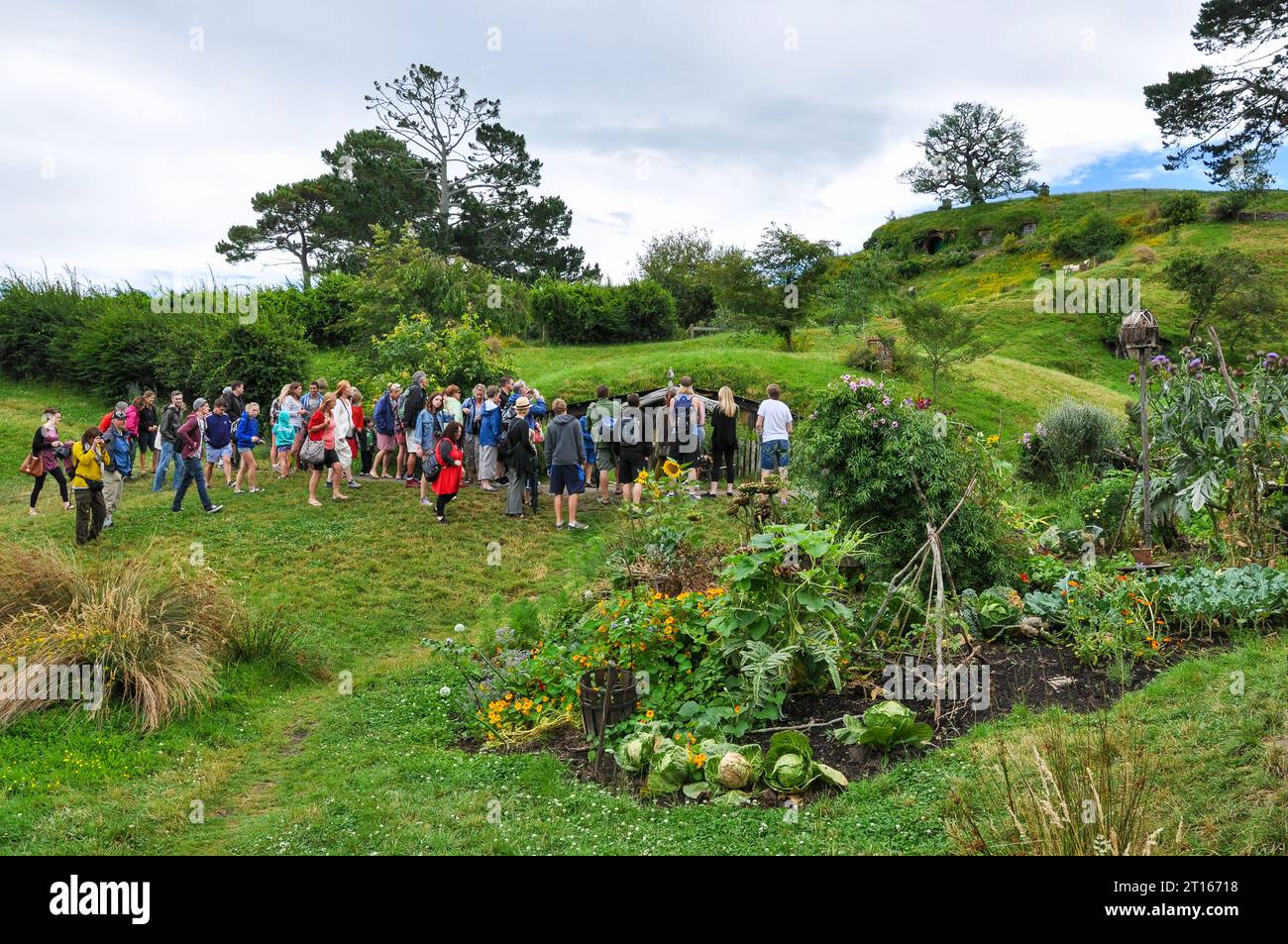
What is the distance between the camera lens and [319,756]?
251 inches

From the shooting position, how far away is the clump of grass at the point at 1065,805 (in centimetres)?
355

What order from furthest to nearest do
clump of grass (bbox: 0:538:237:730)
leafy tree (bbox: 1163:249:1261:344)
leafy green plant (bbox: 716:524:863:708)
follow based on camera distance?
leafy tree (bbox: 1163:249:1261:344), clump of grass (bbox: 0:538:237:730), leafy green plant (bbox: 716:524:863:708)

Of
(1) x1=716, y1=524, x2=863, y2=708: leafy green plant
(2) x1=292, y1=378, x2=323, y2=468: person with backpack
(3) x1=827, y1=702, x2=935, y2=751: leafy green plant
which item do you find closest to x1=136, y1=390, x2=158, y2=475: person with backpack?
(2) x1=292, y1=378, x2=323, y2=468: person with backpack

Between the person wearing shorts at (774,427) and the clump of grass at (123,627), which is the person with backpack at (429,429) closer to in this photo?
the person wearing shorts at (774,427)

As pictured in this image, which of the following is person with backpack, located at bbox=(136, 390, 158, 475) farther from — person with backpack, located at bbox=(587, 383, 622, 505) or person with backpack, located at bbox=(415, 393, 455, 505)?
person with backpack, located at bbox=(587, 383, 622, 505)

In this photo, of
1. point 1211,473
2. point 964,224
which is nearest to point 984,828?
point 1211,473

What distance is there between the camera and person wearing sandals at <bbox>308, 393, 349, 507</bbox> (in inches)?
519

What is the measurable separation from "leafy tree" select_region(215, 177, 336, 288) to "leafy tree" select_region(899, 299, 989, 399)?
108 ft

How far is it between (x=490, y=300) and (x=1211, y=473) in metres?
23.0

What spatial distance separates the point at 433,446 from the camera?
13.7 m

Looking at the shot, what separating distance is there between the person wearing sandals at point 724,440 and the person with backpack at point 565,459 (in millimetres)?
2193

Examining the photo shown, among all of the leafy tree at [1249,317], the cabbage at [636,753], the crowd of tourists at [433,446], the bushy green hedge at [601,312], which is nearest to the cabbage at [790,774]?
the cabbage at [636,753]

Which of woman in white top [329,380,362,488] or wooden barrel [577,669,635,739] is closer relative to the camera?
wooden barrel [577,669,635,739]

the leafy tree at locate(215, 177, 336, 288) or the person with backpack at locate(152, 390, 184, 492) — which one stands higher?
the leafy tree at locate(215, 177, 336, 288)
